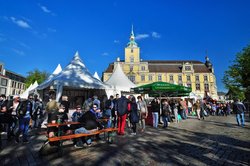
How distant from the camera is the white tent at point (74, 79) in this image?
9.61 m

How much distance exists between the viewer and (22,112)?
5.47m

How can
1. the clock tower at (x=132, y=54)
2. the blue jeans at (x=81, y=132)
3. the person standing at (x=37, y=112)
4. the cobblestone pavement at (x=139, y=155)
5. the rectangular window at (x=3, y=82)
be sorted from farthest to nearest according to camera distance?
1. the rectangular window at (x=3, y=82)
2. the clock tower at (x=132, y=54)
3. the person standing at (x=37, y=112)
4. the blue jeans at (x=81, y=132)
5. the cobblestone pavement at (x=139, y=155)

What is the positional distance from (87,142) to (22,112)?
104 inches

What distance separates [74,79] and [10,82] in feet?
200

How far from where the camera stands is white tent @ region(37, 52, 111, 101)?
378 inches

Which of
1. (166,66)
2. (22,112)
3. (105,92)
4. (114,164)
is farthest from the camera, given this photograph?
(166,66)

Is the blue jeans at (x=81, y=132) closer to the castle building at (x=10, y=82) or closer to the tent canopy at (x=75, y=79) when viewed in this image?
the tent canopy at (x=75, y=79)

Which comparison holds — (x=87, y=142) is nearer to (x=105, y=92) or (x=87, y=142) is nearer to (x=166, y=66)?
(x=105, y=92)

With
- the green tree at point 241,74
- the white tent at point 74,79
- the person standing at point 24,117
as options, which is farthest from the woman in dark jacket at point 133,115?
the green tree at point 241,74

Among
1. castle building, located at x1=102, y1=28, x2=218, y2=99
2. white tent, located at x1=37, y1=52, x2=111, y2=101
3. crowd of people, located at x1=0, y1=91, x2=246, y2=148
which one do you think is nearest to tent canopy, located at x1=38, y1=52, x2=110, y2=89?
white tent, located at x1=37, y1=52, x2=111, y2=101

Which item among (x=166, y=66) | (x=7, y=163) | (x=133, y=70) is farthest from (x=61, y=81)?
(x=166, y=66)

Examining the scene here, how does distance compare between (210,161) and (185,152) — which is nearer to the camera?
(210,161)

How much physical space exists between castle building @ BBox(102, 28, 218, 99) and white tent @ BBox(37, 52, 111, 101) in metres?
36.7

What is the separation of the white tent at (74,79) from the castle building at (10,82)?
53.8 m
